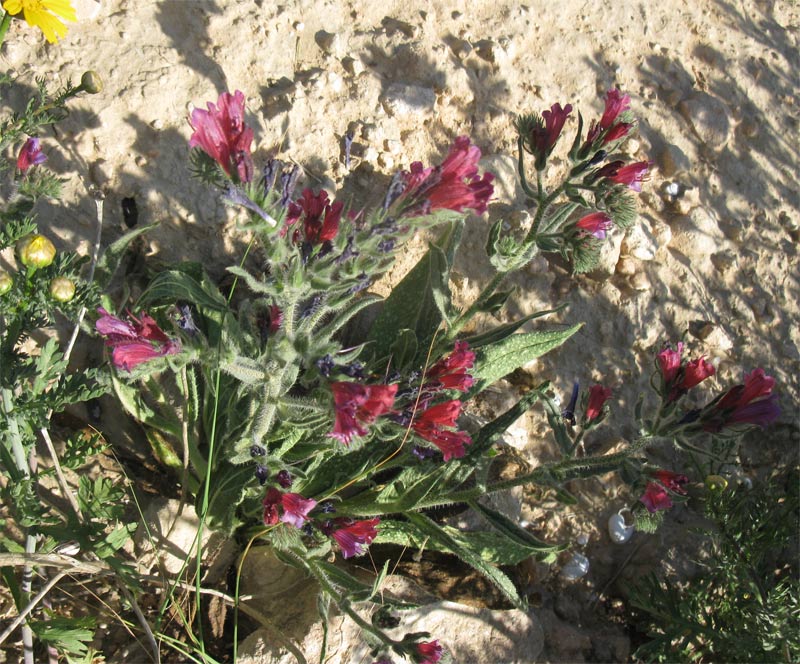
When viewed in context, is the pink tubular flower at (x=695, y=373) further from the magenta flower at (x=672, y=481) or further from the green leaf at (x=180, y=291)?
the green leaf at (x=180, y=291)

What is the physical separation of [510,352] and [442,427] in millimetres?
1005

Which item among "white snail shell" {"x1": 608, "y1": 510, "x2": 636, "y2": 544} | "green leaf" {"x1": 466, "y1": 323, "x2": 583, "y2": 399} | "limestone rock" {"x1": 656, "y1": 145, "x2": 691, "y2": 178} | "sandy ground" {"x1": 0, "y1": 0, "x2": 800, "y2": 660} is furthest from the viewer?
"limestone rock" {"x1": 656, "y1": 145, "x2": 691, "y2": 178}

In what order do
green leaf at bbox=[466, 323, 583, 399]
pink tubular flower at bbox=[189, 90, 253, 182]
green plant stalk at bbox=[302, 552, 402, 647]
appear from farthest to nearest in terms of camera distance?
green leaf at bbox=[466, 323, 583, 399], green plant stalk at bbox=[302, 552, 402, 647], pink tubular flower at bbox=[189, 90, 253, 182]

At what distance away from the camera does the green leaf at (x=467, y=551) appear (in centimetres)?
339

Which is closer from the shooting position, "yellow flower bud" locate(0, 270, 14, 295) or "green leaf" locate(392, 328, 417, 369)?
"yellow flower bud" locate(0, 270, 14, 295)

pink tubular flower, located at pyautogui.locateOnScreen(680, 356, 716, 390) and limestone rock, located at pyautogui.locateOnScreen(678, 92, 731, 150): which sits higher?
limestone rock, located at pyautogui.locateOnScreen(678, 92, 731, 150)

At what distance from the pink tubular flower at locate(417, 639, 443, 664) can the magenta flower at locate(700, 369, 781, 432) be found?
145 centimetres

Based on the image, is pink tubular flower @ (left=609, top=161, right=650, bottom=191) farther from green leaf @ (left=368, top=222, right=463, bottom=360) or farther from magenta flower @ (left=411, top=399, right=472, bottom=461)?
magenta flower @ (left=411, top=399, right=472, bottom=461)

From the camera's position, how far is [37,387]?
3.03 metres

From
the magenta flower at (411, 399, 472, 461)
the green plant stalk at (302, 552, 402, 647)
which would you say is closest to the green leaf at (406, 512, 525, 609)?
the green plant stalk at (302, 552, 402, 647)

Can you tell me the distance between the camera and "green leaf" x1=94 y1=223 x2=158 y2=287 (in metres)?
3.42

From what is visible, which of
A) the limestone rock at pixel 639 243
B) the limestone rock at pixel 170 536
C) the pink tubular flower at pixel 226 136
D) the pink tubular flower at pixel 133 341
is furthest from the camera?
the limestone rock at pixel 639 243

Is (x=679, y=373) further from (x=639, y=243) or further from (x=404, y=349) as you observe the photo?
(x=639, y=243)

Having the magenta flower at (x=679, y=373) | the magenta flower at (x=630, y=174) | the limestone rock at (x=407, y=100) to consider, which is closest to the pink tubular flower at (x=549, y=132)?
the magenta flower at (x=630, y=174)
